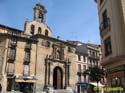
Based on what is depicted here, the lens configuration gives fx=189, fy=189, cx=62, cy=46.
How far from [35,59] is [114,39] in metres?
31.0

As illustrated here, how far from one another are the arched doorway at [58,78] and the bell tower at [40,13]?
13.8 m

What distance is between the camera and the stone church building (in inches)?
1542

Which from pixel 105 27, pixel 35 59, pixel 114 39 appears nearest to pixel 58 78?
pixel 35 59

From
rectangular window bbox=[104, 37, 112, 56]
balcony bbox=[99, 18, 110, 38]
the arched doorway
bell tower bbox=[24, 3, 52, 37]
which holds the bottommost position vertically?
the arched doorway

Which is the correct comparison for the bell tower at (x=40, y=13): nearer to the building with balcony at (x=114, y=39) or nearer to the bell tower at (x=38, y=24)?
the bell tower at (x=38, y=24)

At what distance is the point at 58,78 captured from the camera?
154 ft

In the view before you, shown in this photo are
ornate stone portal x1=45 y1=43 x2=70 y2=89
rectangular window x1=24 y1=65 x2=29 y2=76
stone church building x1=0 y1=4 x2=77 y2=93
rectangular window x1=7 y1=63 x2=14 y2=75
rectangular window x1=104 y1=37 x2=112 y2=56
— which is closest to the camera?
rectangular window x1=104 y1=37 x2=112 y2=56

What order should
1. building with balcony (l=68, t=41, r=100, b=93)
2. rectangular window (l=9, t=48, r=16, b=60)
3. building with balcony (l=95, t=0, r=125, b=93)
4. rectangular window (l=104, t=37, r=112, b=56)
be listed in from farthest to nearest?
building with balcony (l=68, t=41, r=100, b=93) < rectangular window (l=9, t=48, r=16, b=60) < rectangular window (l=104, t=37, r=112, b=56) < building with balcony (l=95, t=0, r=125, b=93)

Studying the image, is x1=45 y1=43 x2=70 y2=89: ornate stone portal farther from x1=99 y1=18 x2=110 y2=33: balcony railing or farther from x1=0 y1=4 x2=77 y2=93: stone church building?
x1=99 y1=18 x2=110 y2=33: balcony railing

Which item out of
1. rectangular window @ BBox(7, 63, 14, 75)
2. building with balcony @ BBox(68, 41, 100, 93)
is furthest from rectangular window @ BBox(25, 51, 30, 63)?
building with balcony @ BBox(68, 41, 100, 93)

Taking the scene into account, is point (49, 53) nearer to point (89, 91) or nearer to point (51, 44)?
point (51, 44)

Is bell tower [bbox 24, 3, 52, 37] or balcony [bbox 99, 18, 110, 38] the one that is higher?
bell tower [bbox 24, 3, 52, 37]

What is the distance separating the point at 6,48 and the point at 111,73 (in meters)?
29.9

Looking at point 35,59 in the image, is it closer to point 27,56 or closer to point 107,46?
point 27,56
